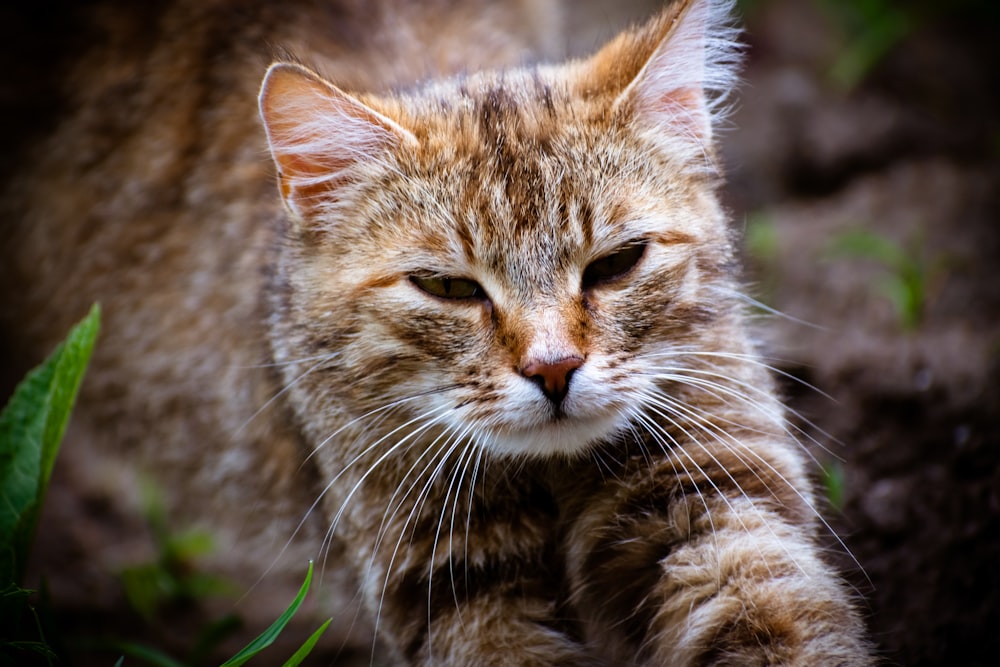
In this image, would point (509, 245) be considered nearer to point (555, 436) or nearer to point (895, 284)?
point (555, 436)

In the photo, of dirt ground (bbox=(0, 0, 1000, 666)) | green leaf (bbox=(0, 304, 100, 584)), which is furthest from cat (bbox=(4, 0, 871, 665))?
green leaf (bbox=(0, 304, 100, 584))

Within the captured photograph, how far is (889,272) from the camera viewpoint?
395cm

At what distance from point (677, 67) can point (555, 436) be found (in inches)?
39.4

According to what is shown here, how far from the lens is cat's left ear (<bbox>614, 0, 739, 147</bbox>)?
229cm

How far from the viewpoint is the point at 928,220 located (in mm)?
4145

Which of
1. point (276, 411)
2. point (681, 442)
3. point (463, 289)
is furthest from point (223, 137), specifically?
point (681, 442)

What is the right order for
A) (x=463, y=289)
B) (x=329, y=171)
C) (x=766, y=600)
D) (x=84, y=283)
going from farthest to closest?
(x=84, y=283), (x=329, y=171), (x=463, y=289), (x=766, y=600)

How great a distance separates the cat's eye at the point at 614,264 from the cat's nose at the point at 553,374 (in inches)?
11.6

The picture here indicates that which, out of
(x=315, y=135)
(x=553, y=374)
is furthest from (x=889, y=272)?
(x=315, y=135)

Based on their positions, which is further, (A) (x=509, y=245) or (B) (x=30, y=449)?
(B) (x=30, y=449)

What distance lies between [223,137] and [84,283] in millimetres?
817

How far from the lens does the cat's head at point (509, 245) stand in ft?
6.78

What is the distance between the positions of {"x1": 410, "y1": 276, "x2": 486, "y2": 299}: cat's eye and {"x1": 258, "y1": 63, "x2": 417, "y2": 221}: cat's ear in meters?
0.35

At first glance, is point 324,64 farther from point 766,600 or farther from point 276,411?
point 766,600
